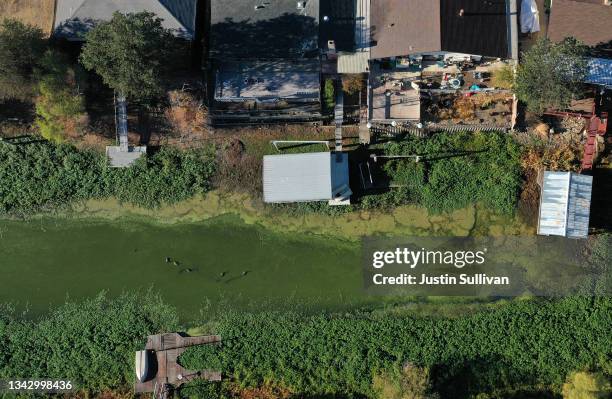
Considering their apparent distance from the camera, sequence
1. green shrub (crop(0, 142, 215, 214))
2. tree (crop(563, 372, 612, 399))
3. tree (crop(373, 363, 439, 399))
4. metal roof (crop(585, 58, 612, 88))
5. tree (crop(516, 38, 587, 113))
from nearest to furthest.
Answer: tree (crop(516, 38, 587, 113))
tree (crop(563, 372, 612, 399))
tree (crop(373, 363, 439, 399))
metal roof (crop(585, 58, 612, 88))
green shrub (crop(0, 142, 215, 214))

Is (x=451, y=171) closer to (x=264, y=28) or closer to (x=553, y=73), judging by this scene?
(x=553, y=73)

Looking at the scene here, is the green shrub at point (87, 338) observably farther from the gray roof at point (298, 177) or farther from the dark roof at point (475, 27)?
the dark roof at point (475, 27)

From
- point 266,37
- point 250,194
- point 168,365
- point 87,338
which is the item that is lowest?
point 168,365

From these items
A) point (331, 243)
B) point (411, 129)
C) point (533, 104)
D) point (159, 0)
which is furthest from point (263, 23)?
point (533, 104)

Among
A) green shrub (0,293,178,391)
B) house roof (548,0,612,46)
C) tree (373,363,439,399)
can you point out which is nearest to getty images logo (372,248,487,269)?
tree (373,363,439,399)

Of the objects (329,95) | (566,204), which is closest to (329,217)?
(329,95)

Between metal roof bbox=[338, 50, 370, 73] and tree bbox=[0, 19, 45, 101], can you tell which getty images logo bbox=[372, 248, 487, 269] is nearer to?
metal roof bbox=[338, 50, 370, 73]
